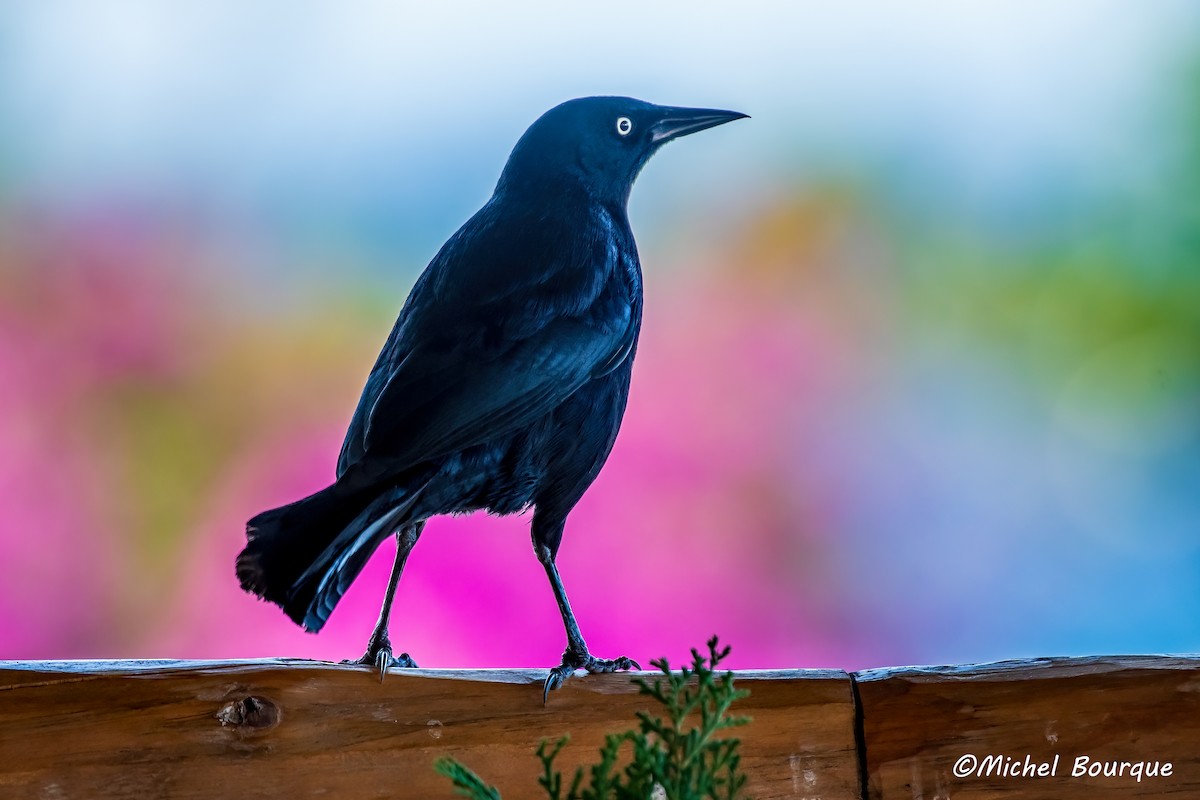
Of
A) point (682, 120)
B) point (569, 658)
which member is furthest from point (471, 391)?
point (682, 120)

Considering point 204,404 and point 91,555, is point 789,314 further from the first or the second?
point 91,555

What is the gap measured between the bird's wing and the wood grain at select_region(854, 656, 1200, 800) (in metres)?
0.55

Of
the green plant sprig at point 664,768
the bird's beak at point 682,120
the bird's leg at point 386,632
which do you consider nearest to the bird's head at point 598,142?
the bird's beak at point 682,120

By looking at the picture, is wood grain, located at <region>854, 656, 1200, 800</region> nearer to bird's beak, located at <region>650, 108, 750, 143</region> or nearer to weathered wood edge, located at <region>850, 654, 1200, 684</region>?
weathered wood edge, located at <region>850, 654, 1200, 684</region>

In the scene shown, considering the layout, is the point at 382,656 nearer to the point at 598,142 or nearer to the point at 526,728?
the point at 526,728

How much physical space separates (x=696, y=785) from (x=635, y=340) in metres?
1.03

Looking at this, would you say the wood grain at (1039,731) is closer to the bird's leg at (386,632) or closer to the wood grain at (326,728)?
the wood grain at (326,728)

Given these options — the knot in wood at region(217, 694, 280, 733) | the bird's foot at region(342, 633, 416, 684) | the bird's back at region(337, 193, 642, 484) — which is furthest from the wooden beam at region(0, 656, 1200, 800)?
the bird's back at region(337, 193, 642, 484)

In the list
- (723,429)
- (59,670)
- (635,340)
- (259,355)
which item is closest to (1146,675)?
(635,340)

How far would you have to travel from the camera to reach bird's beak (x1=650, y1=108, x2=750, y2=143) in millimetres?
2008

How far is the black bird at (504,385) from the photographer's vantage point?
1402mm

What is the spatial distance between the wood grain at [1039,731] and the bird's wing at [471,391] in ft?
1.80

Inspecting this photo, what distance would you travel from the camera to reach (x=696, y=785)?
787mm

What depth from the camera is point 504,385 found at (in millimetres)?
1536
